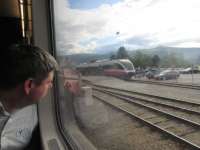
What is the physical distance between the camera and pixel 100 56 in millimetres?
1292

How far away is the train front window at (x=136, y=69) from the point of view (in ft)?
2.45

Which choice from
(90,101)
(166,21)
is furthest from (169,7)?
(90,101)

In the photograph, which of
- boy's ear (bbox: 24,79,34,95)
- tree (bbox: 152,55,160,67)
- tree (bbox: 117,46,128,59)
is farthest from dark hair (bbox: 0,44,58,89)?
tree (bbox: 152,55,160,67)

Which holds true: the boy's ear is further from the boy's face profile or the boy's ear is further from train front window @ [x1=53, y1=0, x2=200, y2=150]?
train front window @ [x1=53, y1=0, x2=200, y2=150]

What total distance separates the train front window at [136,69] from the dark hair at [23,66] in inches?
11.4

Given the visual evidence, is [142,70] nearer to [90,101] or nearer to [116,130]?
[116,130]

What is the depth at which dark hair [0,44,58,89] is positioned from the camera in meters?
0.95

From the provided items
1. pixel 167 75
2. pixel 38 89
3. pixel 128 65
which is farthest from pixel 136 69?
pixel 38 89

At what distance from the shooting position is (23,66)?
3.11 feet

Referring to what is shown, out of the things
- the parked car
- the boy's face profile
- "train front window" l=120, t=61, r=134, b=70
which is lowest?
the boy's face profile

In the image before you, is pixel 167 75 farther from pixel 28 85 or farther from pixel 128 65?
pixel 28 85

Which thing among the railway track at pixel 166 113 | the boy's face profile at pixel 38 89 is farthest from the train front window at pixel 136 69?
the boy's face profile at pixel 38 89

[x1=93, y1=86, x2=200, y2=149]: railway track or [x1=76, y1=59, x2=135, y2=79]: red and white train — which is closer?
[x1=93, y1=86, x2=200, y2=149]: railway track

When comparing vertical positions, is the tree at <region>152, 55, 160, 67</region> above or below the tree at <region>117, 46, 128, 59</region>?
below
